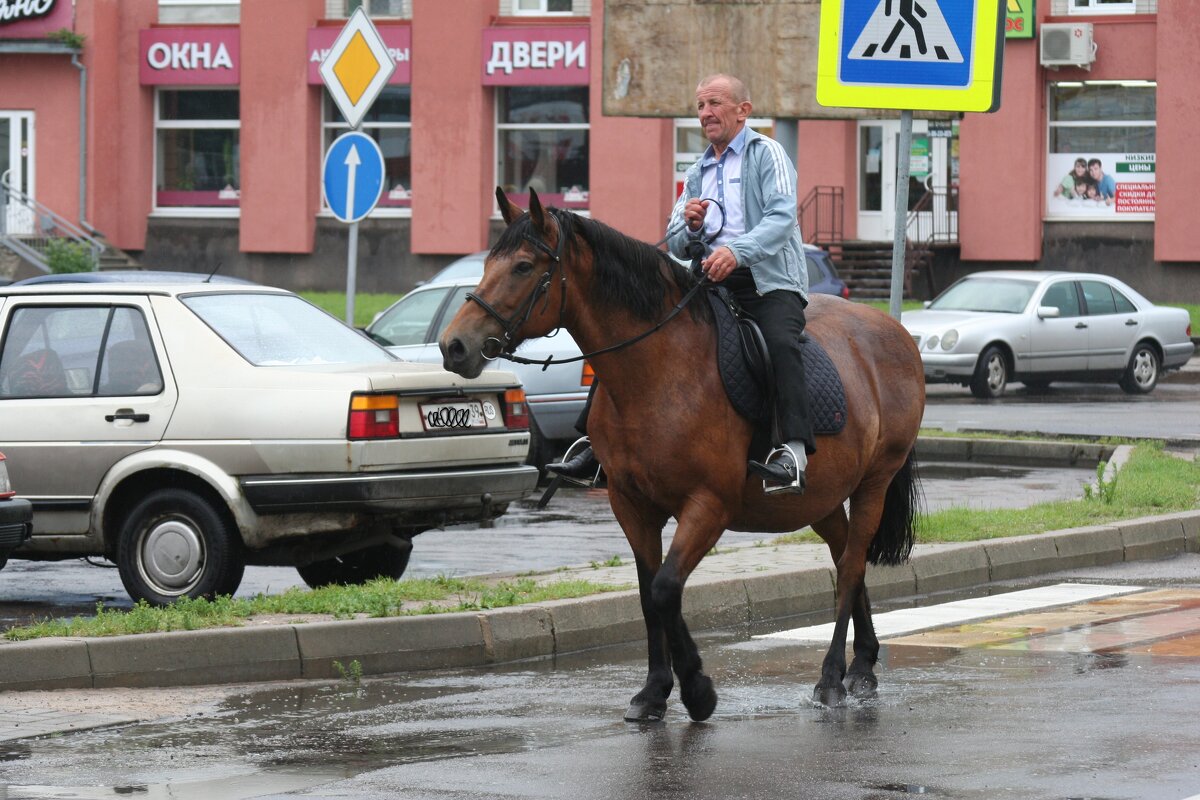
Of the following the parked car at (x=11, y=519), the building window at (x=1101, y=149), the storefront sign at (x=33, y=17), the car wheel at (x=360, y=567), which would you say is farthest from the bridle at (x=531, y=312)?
the storefront sign at (x=33, y=17)

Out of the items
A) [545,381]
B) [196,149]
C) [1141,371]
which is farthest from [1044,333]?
[196,149]

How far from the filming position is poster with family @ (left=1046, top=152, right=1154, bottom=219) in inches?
1554

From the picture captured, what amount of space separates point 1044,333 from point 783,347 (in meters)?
19.1

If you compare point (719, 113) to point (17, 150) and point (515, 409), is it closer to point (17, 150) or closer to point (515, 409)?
point (515, 409)

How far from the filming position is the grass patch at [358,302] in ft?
119

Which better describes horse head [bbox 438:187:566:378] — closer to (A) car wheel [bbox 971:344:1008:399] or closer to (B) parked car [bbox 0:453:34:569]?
(B) parked car [bbox 0:453:34:569]

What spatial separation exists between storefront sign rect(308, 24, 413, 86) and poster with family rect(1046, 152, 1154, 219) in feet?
42.7

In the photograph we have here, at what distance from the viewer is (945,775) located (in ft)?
21.5

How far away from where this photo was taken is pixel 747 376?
8.00 m

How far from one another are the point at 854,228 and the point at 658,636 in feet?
111

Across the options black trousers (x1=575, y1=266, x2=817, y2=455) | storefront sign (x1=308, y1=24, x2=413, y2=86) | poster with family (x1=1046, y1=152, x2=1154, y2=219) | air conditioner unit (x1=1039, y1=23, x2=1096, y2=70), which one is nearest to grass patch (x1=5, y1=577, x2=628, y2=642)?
black trousers (x1=575, y1=266, x2=817, y2=455)

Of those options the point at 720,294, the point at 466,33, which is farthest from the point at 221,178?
the point at 720,294

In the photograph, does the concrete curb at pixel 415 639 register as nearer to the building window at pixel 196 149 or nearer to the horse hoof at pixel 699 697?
the horse hoof at pixel 699 697

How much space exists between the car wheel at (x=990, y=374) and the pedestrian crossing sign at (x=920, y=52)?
45.0ft
